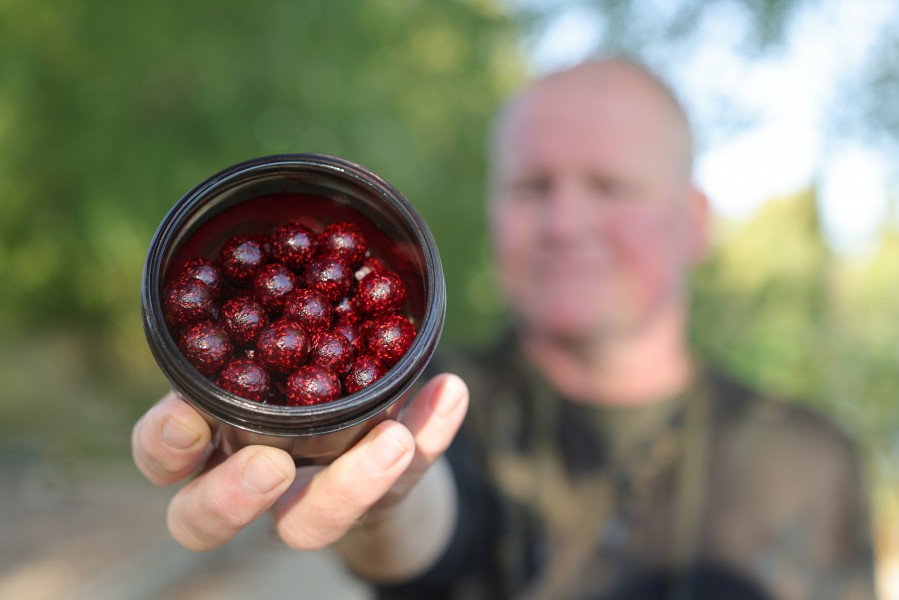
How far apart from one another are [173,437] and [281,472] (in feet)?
0.68

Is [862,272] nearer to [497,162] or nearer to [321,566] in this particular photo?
[321,566]

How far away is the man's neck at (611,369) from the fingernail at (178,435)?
216 centimetres

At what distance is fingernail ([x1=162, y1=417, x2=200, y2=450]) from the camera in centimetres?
131

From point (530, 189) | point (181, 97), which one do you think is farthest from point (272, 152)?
point (530, 189)

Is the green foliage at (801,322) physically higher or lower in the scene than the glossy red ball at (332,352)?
lower

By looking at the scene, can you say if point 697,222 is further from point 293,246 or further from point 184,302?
point 184,302

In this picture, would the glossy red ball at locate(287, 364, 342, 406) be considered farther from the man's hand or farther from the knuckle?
the knuckle

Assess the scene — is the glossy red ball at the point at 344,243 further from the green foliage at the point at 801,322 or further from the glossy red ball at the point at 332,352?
the green foliage at the point at 801,322

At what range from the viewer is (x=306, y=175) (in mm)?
1420

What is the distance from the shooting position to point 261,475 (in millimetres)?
1286


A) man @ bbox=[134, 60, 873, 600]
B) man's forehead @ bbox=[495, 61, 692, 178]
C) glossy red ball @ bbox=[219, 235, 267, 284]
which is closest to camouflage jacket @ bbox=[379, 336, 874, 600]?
man @ bbox=[134, 60, 873, 600]

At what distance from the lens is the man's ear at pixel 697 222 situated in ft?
11.3

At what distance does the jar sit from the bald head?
A: 1.81 metres

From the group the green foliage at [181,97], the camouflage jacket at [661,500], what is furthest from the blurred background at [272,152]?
the camouflage jacket at [661,500]
